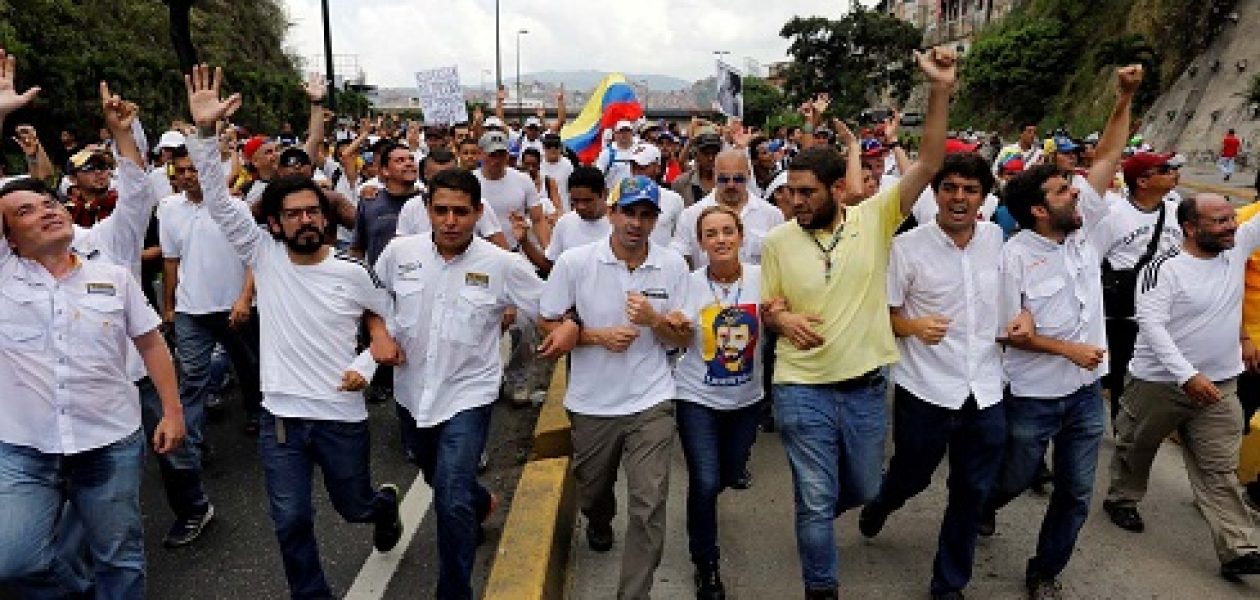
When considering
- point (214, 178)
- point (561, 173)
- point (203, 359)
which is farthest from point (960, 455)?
point (561, 173)

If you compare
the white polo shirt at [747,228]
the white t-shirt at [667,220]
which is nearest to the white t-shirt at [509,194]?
the white t-shirt at [667,220]

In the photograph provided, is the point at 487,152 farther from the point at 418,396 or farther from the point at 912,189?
the point at 912,189

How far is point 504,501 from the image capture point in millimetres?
5160

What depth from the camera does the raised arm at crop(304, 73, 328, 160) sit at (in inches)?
201

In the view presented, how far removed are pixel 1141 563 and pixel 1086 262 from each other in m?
1.61

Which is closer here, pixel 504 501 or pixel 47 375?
pixel 47 375

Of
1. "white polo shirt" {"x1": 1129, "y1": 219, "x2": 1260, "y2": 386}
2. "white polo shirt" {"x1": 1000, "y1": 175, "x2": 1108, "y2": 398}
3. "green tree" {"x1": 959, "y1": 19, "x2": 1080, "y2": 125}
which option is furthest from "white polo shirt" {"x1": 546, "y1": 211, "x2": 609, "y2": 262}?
"green tree" {"x1": 959, "y1": 19, "x2": 1080, "y2": 125}

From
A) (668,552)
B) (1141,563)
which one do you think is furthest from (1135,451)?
(668,552)

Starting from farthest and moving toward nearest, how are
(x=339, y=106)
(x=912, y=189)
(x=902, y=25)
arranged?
1. (x=902, y=25)
2. (x=339, y=106)
3. (x=912, y=189)

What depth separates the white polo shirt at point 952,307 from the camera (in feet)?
12.3

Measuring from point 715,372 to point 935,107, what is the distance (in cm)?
143

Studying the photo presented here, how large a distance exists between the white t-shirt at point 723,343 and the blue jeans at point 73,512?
226cm

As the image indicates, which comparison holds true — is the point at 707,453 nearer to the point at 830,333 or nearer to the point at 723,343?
the point at 723,343

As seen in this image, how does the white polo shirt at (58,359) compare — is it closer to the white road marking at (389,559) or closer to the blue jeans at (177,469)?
the blue jeans at (177,469)
